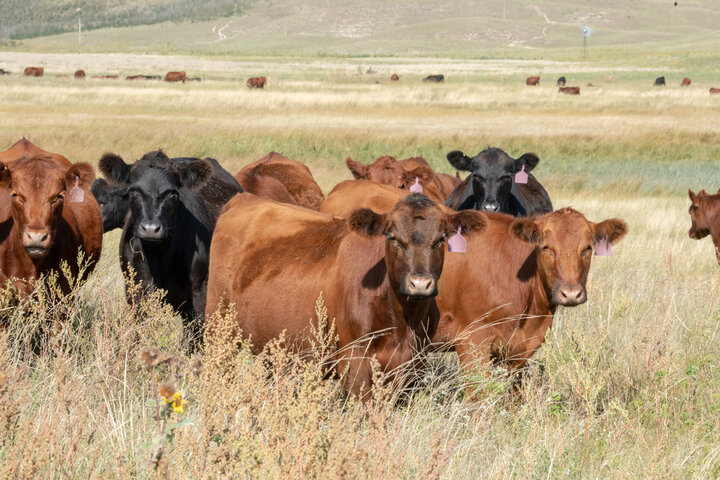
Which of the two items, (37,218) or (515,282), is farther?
(37,218)

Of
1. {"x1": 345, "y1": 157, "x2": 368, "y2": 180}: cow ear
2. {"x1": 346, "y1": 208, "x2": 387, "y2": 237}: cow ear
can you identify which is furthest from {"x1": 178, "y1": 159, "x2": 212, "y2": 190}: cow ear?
{"x1": 345, "y1": 157, "x2": 368, "y2": 180}: cow ear

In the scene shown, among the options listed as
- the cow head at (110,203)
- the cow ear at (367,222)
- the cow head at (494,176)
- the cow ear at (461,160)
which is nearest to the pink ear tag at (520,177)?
the cow head at (494,176)

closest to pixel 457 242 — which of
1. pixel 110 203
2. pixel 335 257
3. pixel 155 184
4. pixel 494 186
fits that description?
pixel 335 257

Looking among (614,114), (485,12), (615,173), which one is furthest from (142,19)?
(615,173)

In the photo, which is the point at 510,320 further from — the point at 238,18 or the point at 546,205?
the point at 238,18

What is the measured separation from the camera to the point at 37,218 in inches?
255

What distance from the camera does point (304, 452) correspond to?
3510mm

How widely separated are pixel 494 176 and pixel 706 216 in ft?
8.52

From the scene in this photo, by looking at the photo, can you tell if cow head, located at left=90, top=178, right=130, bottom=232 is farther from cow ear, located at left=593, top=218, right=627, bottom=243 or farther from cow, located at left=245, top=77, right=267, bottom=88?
cow, located at left=245, top=77, right=267, bottom=88

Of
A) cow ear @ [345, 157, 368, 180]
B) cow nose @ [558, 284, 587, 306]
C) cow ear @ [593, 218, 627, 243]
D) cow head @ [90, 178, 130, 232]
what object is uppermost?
cow ear @ [593, 218, 627, 243]

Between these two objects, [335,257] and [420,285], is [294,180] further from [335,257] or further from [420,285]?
[420,285]

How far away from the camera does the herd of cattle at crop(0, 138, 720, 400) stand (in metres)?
5.03

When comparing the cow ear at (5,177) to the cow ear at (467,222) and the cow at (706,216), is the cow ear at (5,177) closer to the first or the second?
the cow ear at (467,222)

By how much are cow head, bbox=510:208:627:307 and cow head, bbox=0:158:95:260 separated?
331 cm
